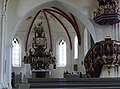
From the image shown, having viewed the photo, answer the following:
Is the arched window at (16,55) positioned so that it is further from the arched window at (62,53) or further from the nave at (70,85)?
the nave at (70,85)

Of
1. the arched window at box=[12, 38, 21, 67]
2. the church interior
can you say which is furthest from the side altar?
Answer: the arched window at box=[12, 38, 21, 67]

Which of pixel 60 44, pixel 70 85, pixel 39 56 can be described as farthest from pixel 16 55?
pixel 70 85

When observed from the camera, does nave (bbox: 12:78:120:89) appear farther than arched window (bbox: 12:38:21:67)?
No

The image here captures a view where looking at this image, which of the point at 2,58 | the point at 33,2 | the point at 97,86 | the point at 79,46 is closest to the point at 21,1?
the point at 33,2

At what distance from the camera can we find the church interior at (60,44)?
19.5 ft

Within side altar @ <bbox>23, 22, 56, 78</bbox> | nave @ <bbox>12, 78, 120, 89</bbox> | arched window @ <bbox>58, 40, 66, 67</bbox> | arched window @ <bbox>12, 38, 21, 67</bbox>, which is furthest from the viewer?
arched window @ <bbox>58, 40, 66, 67</bbox>

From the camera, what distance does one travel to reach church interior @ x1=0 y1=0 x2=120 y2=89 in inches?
234

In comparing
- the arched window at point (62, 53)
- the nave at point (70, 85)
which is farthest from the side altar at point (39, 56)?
the nave at point (70, 85)

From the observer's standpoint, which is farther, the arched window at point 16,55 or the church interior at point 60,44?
the arched window at point 16,55

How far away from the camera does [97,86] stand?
4.91 metres

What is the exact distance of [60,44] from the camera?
969 inches

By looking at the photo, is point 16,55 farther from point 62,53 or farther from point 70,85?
point 70,85

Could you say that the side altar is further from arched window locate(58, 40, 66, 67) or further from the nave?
the nave

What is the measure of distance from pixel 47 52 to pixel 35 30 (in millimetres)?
2208
